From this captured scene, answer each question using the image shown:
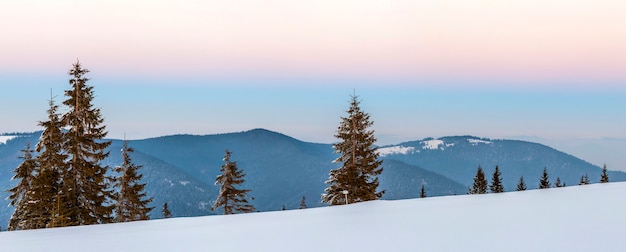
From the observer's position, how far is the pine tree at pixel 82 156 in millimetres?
23000

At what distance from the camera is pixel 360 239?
485 centimetres

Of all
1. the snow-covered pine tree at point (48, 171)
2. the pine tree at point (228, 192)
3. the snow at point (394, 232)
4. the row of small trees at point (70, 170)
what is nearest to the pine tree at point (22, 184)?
the row of small trees at point (70, 170)

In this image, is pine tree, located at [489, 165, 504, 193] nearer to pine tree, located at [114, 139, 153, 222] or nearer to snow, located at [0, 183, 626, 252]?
pine tree, located at [114, 139, 153, 222]

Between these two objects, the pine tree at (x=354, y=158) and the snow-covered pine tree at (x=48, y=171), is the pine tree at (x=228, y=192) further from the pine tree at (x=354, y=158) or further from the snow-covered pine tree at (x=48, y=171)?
the snow-covered pine tree at (x=48, y=171)

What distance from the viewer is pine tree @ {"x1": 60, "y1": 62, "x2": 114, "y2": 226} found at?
23000 mm

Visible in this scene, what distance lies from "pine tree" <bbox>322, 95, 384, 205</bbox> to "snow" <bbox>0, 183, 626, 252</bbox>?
24.7m

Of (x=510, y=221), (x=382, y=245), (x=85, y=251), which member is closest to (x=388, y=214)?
(x=510, y=221)

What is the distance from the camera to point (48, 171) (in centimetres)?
2181

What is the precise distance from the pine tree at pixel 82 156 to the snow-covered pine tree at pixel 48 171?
0.39 metres

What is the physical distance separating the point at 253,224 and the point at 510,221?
3.40 metres

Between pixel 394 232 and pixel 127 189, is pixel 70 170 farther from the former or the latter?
pixel 394 232

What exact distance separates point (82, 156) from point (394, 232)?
22.9 metres

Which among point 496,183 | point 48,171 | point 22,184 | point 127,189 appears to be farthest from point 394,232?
point 496,183

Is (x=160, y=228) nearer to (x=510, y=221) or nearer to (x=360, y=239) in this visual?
(x=360, y=239)
